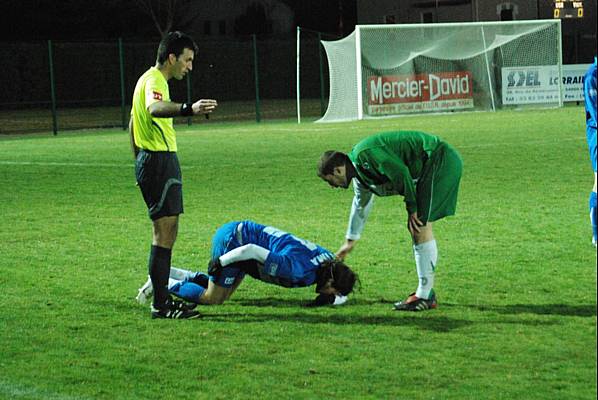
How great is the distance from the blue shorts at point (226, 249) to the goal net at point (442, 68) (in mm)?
23535

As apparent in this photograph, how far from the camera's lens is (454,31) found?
33.6m

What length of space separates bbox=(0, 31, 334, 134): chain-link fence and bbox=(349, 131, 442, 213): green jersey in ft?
98.9

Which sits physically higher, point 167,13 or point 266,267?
point 167,13

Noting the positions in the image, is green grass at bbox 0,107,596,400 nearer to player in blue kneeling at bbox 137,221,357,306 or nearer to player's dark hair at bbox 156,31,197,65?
player in blue kneeling at bbox 137,221,357,306

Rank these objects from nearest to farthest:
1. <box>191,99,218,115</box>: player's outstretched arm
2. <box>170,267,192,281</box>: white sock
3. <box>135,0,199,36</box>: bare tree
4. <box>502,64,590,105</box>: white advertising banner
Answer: <box>191,99,218,115</box>: player's outstretched arm → <box>170,267,192,281</box>: white sock → <box>502,64,590,105</box>: white advertising banner → <box>135,0,199,36</box>: bare tree

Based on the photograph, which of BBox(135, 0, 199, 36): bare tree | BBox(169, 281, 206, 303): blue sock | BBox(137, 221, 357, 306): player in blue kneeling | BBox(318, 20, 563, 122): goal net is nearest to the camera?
BBox(137, 221, 357, 306): player in blue kneeling

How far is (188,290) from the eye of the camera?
7.97 metres

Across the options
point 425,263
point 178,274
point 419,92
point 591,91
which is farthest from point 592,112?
point 419,92

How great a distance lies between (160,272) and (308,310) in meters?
1.03

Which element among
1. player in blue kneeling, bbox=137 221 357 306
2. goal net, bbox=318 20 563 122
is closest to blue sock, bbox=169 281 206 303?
player in blue kneeling, bbox=137 221 357 306

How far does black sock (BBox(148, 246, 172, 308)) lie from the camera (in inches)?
295

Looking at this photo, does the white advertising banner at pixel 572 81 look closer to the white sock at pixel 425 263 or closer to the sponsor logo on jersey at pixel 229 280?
the white sock at pixel 425 263

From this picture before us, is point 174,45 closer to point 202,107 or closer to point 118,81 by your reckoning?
point 202,107

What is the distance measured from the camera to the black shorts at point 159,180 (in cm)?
735
